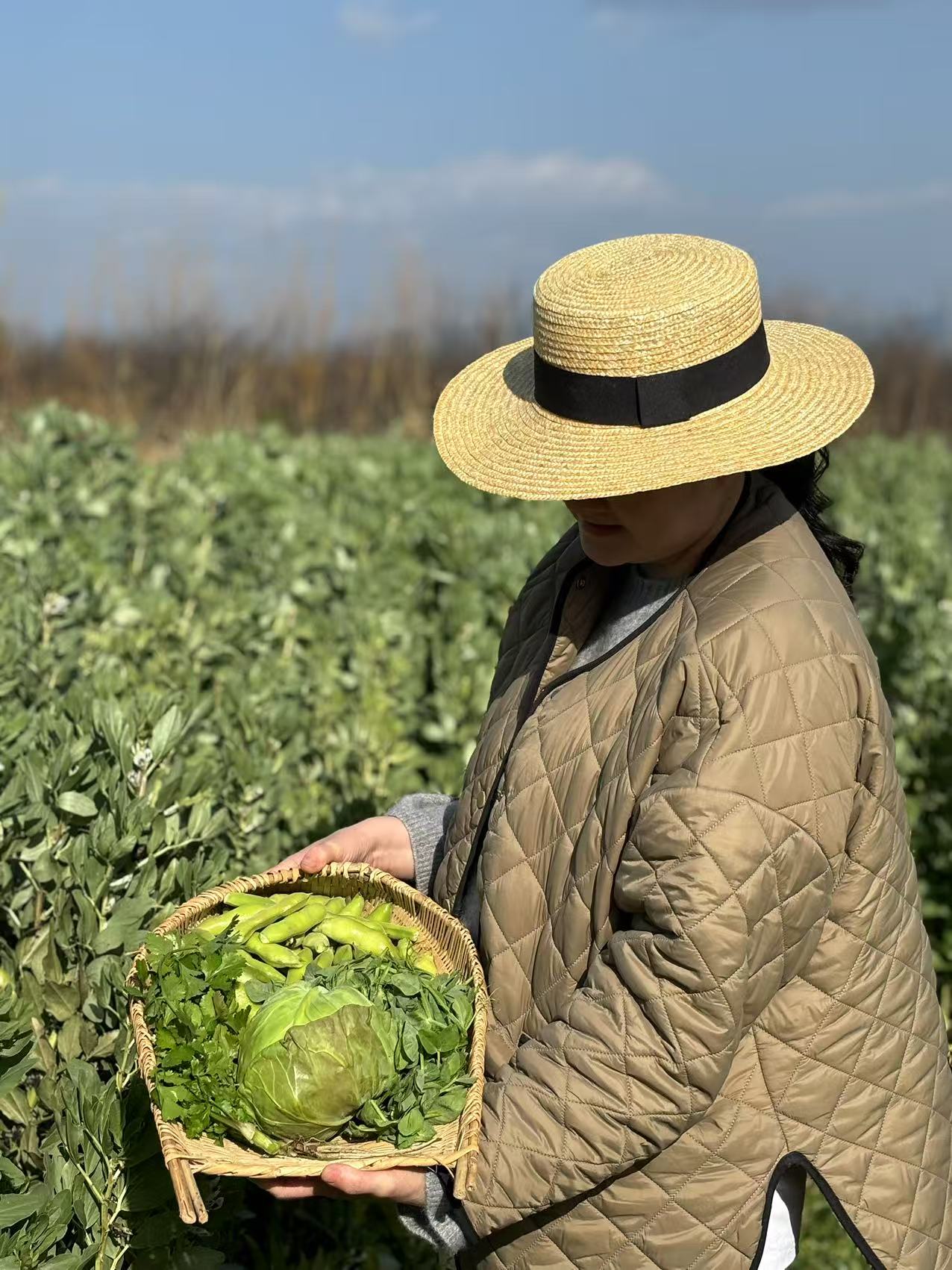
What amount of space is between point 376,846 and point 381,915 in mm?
264

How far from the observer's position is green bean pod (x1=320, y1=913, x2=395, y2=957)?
221 centimetres

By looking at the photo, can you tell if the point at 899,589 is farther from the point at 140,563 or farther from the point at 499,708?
the point at 499,708

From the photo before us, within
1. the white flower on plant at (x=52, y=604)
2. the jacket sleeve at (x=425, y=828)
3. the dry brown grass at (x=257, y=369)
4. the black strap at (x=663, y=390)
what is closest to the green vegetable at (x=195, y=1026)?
the jacket sleeve at (x=425, y=828)

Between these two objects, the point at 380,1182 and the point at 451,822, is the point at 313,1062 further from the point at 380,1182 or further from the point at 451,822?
the point at 451,822

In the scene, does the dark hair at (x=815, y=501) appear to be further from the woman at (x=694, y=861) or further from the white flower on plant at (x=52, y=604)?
the white flower on plant at (x=52, y=604)

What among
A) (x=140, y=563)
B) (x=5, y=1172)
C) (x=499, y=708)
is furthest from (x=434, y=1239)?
(x=140, y=563)

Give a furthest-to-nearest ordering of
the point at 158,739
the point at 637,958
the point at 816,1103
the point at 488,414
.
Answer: the point at 158,739 < the point at 488,414 < the point at 816,1103 < the point at 637,958

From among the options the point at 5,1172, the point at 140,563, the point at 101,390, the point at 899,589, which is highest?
the point at 5,1172

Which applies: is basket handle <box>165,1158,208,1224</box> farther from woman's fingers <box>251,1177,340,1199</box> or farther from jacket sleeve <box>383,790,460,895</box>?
jacket sleeve <box>383,790,460,895</box>

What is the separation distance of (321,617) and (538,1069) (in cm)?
379

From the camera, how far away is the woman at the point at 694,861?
5.83ft

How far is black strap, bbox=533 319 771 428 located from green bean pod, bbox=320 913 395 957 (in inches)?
33.9

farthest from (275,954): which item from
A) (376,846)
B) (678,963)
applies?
(678,963)

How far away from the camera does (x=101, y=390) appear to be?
19875 millimetres
